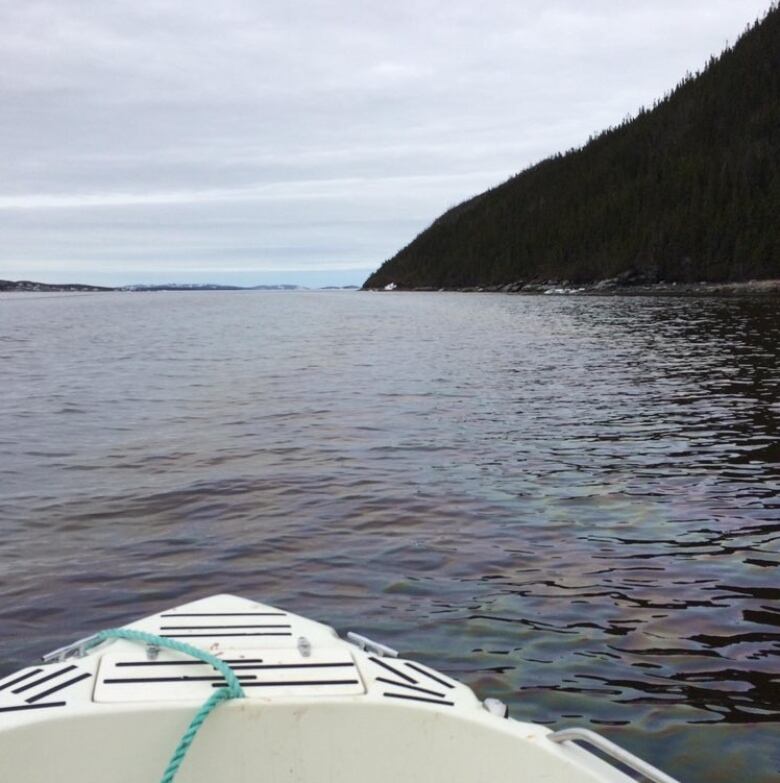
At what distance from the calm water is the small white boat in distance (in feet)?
5.65

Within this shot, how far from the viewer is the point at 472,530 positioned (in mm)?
8609

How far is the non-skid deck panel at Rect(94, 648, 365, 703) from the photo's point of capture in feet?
10.9

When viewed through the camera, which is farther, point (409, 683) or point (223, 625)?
point (223, 625)

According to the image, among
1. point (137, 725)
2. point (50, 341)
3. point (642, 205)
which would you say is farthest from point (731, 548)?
point (642, 205)

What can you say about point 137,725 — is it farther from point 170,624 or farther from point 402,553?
point 402,553

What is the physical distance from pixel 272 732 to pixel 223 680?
339 millimetres

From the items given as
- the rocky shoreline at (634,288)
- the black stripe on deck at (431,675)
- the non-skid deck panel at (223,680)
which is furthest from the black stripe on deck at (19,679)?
the rocky shoreline at (634,288)

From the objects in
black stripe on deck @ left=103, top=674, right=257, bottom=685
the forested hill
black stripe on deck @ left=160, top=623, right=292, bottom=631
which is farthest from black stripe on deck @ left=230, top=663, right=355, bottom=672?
the forested hill

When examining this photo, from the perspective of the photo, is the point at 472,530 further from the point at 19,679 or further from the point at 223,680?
the point at 19,679

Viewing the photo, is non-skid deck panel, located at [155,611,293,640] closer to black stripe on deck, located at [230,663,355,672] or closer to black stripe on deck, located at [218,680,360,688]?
black stripe on deck, located at [230,663,355,672]

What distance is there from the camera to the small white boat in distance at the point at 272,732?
3102mm

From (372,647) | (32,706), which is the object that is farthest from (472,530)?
(32,706)

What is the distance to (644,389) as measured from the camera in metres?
19.3

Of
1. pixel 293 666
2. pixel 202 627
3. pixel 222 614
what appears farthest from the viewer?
pixel 222 614
